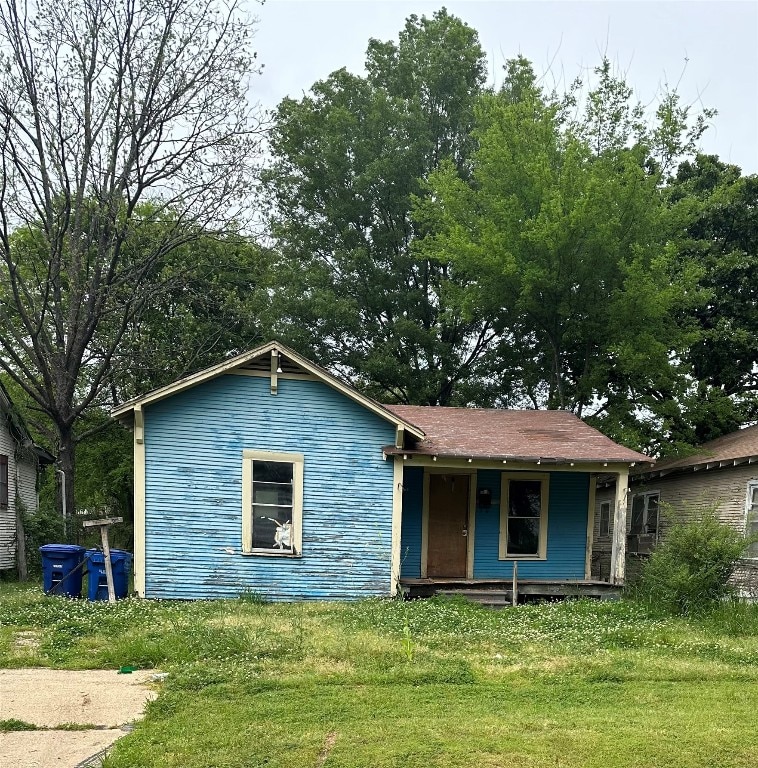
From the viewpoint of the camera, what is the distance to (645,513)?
20781 mm

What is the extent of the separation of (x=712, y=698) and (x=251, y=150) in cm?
1766

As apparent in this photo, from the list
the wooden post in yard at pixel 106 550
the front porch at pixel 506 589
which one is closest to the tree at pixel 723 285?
the front porch at pixel 506 589

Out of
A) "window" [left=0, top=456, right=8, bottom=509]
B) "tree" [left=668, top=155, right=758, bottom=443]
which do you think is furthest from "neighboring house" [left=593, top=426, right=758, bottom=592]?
"window" [left=0, top=456, right=8, bottom=509]

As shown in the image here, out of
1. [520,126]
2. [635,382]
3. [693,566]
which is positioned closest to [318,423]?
[693,566]

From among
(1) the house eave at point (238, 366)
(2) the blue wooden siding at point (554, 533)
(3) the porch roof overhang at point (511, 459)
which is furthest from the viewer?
(2) the blue wooden siding at point (554, 533)

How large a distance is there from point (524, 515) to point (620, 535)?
2.01 metres

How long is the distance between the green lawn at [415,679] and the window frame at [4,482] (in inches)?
319

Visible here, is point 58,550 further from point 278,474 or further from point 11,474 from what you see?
point 11,474

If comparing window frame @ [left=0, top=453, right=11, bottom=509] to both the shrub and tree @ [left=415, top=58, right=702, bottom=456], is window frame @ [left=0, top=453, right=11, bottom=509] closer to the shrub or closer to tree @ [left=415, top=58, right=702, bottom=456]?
tree @ [left=415, top=58, right=702, bottom=456]

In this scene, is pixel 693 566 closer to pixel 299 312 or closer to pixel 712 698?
pixel 712 698

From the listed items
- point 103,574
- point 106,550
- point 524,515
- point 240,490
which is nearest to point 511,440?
point 524,515

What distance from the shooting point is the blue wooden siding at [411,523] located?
48.4 ft

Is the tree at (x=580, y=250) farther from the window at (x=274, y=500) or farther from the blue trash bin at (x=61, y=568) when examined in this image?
the blue trash bin at (x=61, y=568)

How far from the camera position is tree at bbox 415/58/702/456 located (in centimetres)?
1992
